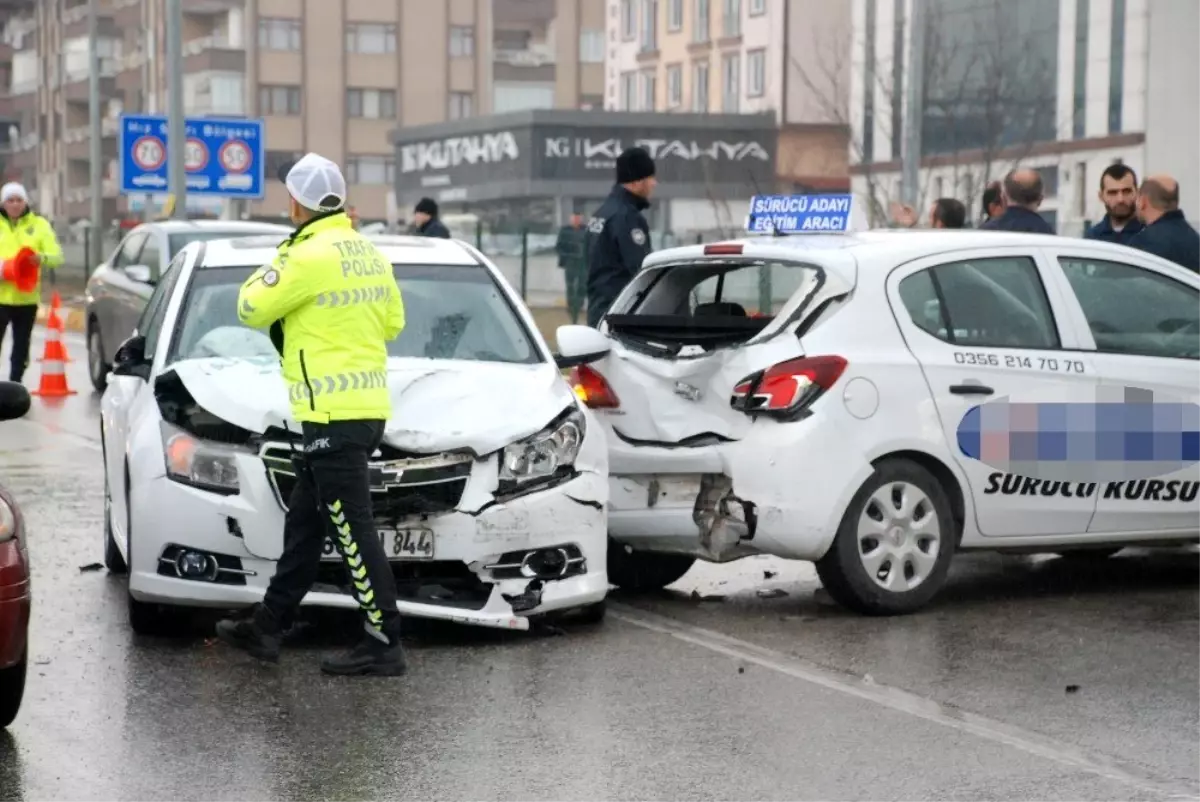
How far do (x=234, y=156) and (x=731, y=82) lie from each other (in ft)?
150

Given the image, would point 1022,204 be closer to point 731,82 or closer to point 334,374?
point 334,374

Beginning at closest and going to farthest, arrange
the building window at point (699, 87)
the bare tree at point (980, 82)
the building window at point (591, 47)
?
the bare tree at point (980, 82)
the building window at point (699, 87)
the building window at point (591, 47)

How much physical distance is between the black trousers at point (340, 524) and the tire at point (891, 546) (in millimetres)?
2033

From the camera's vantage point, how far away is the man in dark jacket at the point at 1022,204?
12750 millimetres

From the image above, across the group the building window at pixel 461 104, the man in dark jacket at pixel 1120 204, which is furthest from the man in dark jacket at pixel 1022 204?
the building window at pixel 461 104

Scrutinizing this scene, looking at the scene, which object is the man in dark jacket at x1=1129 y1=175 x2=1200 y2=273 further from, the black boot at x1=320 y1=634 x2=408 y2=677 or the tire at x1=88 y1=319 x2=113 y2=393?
the tire at x1=88 y1=319 x2=113 y2=393

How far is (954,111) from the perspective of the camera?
193 ft

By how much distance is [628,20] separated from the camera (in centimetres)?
8306

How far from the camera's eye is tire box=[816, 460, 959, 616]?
866cm

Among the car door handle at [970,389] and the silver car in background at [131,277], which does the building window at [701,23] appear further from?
the car door handle at [970,389]

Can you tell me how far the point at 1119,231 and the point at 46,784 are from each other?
7.96 metres

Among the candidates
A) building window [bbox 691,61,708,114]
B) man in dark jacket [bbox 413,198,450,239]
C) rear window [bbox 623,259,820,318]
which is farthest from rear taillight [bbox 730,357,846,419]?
building window [bbox 691,61,708,114]

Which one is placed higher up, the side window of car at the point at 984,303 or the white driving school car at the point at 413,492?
the side window of car at the point at 984,303

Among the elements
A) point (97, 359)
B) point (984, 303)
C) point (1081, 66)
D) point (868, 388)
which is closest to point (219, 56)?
point (1081, 66)
